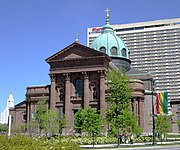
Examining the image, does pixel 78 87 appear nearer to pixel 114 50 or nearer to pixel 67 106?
pixel 67 106

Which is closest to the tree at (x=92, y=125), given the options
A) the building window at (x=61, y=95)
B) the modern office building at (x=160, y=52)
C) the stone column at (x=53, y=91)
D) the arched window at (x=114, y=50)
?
the building window at (x=61, y=95)

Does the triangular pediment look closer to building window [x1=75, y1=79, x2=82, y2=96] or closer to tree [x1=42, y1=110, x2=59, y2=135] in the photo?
building window [x1=75, y1=79, x2=82, y2=96]

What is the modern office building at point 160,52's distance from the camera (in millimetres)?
165250

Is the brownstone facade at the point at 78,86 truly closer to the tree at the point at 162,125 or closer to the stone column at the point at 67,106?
the stone column at the point at 67,106

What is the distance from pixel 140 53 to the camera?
570 ft

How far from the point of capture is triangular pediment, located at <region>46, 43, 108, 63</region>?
6756 cm

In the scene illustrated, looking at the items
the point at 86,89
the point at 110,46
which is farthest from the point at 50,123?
the point at 110,46

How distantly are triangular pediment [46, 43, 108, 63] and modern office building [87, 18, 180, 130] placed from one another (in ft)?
329

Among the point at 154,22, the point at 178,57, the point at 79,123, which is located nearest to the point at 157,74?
the point at 178,57

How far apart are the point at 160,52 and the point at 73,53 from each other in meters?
110

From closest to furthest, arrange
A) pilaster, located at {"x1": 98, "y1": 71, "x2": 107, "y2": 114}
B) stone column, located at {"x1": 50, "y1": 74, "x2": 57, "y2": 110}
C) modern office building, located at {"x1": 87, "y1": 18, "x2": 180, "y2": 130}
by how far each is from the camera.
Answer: pilaster, located at {"x1": 98, "y1": 71, "x2": 107, "y2": 114}, stone column, located at {"x1": 50, "y1": 74, "x2": 57, "y2": 110}, modern office building, located at {"x1": 87, "y1": 18, "x2": 180, "y2": 130}

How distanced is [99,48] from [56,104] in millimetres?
21605

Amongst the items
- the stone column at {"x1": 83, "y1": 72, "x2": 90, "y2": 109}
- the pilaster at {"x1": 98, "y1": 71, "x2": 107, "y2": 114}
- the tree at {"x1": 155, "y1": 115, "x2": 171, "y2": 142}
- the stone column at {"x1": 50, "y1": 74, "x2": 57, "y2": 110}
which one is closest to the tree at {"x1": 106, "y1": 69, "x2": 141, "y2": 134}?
the tree at {"x1": 155, "y1": 115, "x2": 171, "y2": 142}

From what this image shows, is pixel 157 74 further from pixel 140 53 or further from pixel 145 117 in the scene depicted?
pixel 145 117
